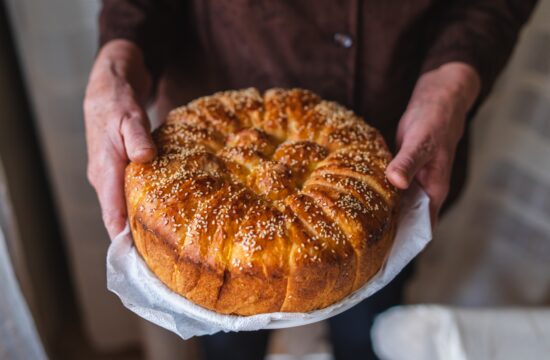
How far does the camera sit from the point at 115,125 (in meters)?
0.98

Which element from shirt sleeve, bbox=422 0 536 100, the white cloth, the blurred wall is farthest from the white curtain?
shirt sleeve, bbox=422 0 536 100

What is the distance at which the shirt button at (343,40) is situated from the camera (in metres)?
1.17

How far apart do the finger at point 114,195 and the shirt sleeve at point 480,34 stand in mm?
677

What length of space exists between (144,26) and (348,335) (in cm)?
97

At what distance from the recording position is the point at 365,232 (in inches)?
33.5

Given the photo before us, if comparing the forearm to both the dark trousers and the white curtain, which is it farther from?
the dark trousers

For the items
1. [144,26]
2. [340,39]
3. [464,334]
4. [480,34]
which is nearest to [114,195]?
[144,26]

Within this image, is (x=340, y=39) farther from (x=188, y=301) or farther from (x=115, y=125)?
(x=188, y=301)

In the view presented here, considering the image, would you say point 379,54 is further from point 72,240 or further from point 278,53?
point 72,240

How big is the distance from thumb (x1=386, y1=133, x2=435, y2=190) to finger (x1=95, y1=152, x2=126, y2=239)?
1.48 ft

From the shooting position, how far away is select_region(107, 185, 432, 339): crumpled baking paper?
2.79ft

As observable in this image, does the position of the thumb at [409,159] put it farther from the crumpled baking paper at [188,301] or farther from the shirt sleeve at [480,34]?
the shirt sleeve at [480,34]

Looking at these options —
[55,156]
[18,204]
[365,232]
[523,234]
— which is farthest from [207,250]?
[523,234]

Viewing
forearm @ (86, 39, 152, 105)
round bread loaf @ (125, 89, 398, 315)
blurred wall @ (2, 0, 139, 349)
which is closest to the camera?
round bread loaf @ (125, 89, 398, 315)
